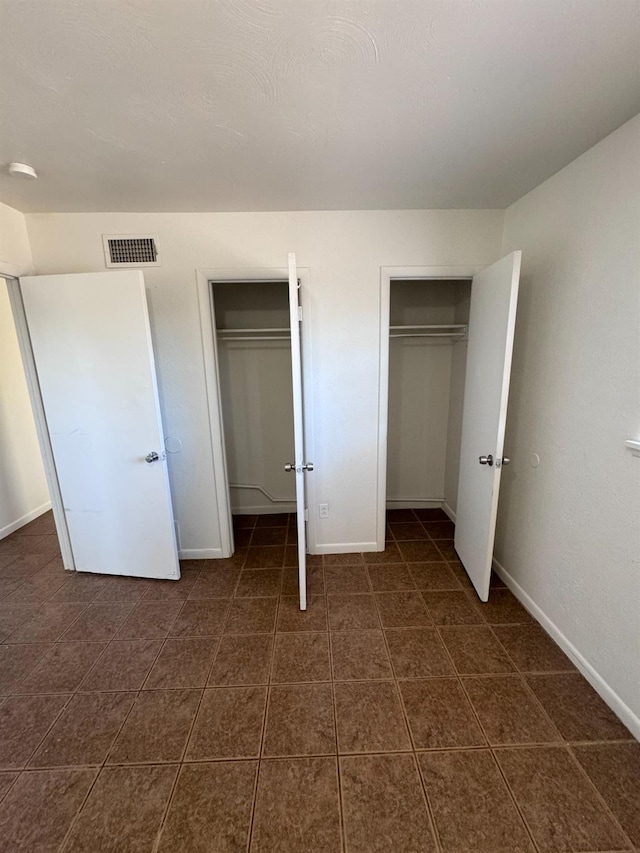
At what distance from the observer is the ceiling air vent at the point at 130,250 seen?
6.77 ft

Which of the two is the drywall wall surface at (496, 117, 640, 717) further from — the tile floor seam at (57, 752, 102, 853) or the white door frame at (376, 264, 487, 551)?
the tile floor seam at (57, 752, 102, 853)

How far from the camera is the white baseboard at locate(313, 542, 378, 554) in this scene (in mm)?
2510

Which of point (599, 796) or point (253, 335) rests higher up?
point (253, 335)

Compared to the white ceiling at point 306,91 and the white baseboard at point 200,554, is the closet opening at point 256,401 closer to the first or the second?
the white baseboard at point 200,554

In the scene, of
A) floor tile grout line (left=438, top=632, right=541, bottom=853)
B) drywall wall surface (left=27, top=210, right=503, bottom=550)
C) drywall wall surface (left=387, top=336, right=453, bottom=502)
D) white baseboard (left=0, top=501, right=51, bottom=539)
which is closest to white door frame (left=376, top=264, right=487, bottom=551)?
drywall wall surface (left=27, top=210, right=503, bottom=550)

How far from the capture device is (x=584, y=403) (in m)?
1.51

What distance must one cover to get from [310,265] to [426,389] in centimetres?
154

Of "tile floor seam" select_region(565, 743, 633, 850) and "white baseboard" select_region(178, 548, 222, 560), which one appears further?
"white baseboard" select_region(178, 548, 222, 560)

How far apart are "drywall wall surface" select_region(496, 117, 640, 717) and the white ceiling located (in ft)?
0.75

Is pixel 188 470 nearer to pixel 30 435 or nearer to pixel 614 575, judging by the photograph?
pixel 30 435

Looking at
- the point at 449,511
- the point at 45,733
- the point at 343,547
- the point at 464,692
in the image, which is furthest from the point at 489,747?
the point at 449,511

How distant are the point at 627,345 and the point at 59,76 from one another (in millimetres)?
2231

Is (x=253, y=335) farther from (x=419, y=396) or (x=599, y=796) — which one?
(x=599, y=796)

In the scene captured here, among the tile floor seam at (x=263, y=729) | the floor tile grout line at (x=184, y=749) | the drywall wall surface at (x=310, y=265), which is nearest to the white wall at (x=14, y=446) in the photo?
the drywall wall surface at (x=310, y=265)
